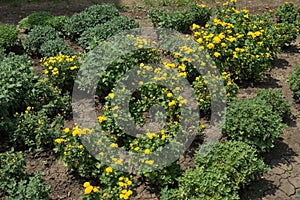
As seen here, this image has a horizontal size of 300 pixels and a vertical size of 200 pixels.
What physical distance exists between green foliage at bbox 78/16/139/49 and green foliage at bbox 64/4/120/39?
290mm

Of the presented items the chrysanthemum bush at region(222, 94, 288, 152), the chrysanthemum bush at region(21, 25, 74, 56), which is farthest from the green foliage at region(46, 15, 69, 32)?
the chrysanthemum bush at region(222, 94, 288, 152)

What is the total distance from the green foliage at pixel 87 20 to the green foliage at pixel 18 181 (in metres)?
3.70

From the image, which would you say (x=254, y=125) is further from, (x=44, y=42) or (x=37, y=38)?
(x=37, y=38)

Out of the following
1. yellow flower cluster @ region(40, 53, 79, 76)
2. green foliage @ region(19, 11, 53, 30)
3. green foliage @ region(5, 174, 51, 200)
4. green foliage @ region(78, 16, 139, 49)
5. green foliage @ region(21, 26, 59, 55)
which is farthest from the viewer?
green foliage @ region(19, 11, 53, 30)

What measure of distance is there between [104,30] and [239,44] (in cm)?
248

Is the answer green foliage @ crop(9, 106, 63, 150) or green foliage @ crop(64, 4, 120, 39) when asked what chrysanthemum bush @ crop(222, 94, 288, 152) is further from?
green foliage @ crop(64, 4, 120, 39)

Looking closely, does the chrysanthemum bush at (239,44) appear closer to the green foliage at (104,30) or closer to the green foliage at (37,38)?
the green foliage at (104,30)

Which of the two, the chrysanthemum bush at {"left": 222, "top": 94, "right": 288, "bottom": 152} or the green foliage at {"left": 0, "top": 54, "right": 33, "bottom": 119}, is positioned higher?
the green foliage at {"left": 0, "top": 54, "right": 33, "bottom": 119}

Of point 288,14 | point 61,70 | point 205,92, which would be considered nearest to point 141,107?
point 205,92

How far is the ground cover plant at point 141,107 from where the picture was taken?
5199 mm

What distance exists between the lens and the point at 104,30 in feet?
25.5

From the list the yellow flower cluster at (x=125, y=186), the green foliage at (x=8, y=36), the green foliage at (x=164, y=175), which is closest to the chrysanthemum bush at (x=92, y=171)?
the yellow flower cluster at (x=125, y=186)

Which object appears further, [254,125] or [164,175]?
[254,125]

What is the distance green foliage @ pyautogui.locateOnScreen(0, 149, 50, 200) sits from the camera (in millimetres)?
4852
